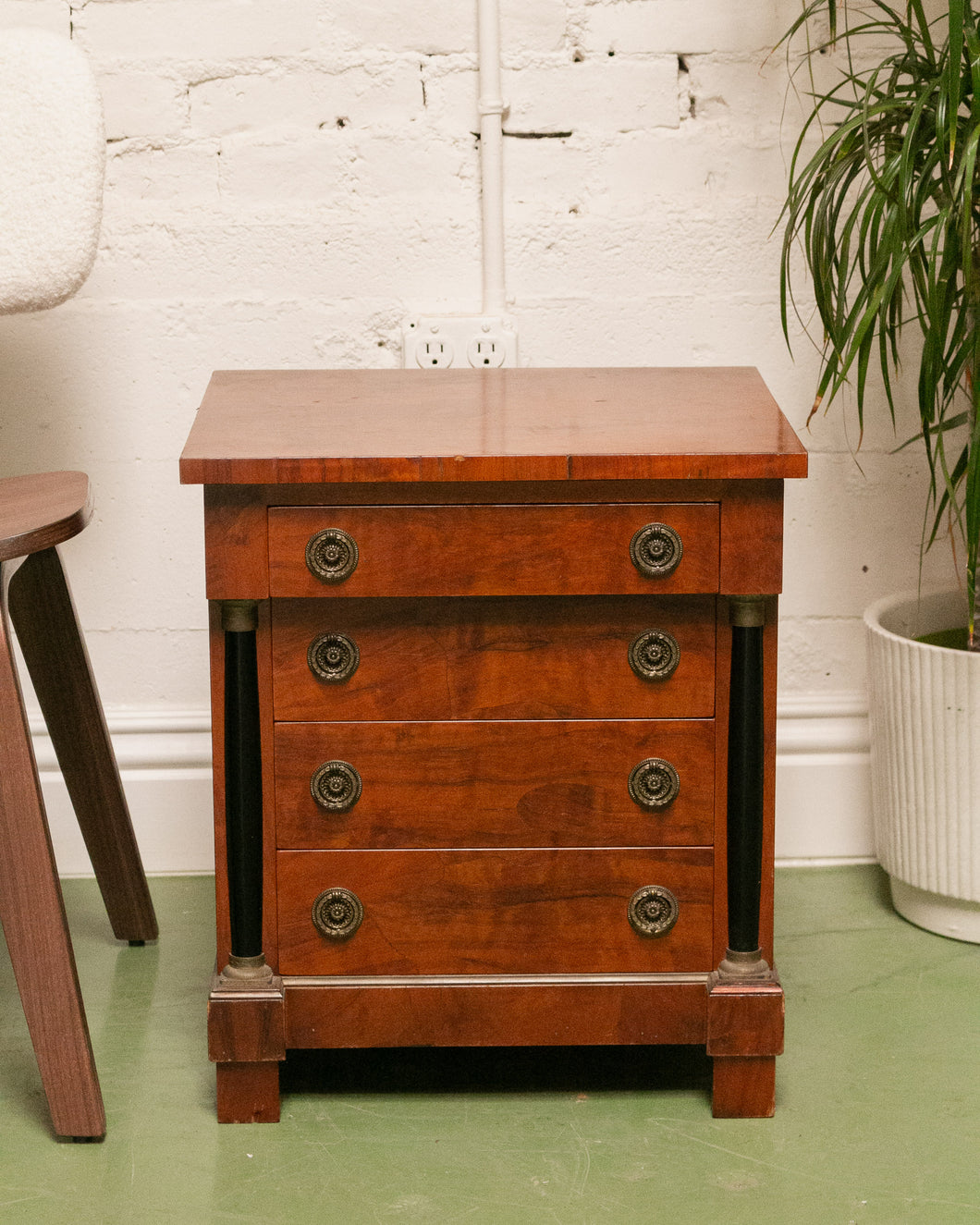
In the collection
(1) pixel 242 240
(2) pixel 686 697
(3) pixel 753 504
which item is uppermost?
(1) pixel 242 240

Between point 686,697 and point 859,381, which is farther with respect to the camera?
point 859,381

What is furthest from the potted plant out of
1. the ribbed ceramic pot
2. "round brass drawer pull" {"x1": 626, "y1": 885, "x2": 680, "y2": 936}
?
"round brass drawer pull" {"x1": 626, "y1": 885, "x2": 680, "y2": 936}

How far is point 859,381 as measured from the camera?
1.45m

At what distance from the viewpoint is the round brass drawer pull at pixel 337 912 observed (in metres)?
1.29

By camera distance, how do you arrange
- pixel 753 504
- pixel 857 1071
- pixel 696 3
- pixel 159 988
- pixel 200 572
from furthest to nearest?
pixel 200 572
pixel 696 3
pixel 159 988
pixel 857 1071
pixel 753 504

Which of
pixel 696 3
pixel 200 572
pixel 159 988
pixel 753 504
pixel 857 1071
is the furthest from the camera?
pixel 200 572

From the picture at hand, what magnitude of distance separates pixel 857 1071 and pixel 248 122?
1266 mm

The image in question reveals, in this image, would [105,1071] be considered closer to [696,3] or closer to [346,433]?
Result: [346,433]

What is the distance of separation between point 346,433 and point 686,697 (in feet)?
1.24

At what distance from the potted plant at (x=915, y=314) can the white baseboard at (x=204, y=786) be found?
16 cm

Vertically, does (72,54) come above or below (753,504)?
above

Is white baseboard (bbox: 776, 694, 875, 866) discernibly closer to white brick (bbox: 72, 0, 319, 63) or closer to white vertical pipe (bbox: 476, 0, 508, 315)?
white vertical pipe (bbox: 476, 0, 508, 315)

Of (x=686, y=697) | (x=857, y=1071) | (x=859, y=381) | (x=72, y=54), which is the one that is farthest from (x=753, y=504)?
(x=72, y=54)

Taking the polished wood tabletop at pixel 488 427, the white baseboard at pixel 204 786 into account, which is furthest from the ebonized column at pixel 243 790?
the white baseboard at pixel 204 786
